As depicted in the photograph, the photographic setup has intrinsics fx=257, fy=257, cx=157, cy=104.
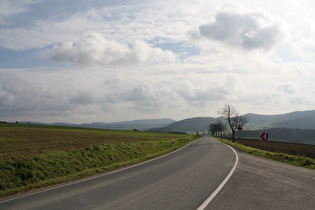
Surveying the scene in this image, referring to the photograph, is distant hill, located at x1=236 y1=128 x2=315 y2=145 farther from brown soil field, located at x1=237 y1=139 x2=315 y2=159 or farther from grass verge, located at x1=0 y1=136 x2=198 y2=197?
grass verge, located at x1=0 y1=136 x2=198 y2=197

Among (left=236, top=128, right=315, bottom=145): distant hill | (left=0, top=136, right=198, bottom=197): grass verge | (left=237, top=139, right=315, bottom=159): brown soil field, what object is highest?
(left=0, top=136, right=198, bottom=197): grass verge

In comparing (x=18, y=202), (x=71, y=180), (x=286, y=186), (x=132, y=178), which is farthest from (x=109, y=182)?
(x=286, y=186)

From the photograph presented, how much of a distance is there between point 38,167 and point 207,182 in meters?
7.96

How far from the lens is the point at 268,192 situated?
311 inches

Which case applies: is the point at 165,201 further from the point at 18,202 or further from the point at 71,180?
the point at 71,180

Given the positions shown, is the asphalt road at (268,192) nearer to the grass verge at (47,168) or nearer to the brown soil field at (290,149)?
the grass verge at (47,168)

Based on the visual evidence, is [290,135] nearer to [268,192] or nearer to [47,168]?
[268,192]

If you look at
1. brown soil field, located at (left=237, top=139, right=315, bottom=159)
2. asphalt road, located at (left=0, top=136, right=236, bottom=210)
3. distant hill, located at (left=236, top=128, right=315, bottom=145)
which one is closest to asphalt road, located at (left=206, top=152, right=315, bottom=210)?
asphalt road, located at (left=0, top=136, right=236, bottom=210)

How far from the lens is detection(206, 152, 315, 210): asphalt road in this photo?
6.53 metres

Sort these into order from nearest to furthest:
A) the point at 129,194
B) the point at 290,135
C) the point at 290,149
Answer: the point at 129,194 → the point at 290,149 → the point at 290,135

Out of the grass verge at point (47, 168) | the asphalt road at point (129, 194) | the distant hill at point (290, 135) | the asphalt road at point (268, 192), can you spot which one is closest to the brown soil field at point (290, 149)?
the asphalt road at point (268, 192)

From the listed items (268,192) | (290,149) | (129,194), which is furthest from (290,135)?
(129,194)

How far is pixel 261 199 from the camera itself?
7.11m

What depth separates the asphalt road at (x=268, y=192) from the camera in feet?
21.4
